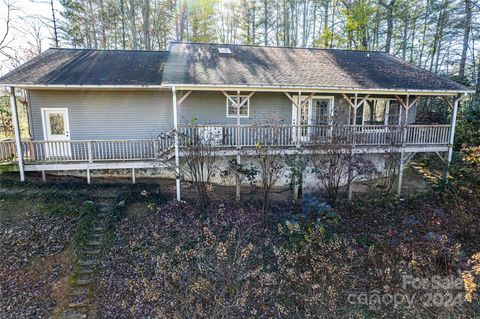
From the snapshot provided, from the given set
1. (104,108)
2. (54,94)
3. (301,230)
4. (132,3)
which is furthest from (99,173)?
(132,3)

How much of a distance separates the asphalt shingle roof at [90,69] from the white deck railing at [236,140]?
7.77 ft

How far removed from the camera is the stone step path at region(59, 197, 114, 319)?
5.83 m

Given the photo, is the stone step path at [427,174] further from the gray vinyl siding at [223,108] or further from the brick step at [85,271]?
the brick step at [85,271]

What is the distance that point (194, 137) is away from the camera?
9094mm

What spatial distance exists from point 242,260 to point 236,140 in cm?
490

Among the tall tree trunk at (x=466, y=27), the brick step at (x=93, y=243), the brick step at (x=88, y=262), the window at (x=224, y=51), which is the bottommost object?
the brick step at (x=88, y=262)

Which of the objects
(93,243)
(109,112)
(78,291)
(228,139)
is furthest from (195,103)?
(78,291)

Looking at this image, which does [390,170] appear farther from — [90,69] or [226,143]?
[90,69]

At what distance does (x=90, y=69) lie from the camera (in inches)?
442

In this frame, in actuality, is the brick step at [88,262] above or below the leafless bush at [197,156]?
below

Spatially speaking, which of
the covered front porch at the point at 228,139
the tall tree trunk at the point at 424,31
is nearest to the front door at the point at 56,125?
the covered front porch at the point at 228,139

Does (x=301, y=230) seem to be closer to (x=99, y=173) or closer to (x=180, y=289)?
(x=180, y=289)

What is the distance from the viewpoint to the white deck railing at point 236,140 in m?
9.79

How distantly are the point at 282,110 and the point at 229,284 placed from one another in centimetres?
843
